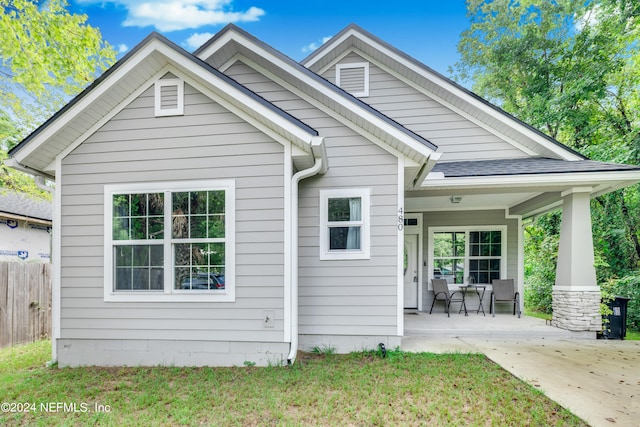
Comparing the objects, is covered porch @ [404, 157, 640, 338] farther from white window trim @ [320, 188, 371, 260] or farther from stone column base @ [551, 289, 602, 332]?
white window trim @ [320, 188, 371, 260]

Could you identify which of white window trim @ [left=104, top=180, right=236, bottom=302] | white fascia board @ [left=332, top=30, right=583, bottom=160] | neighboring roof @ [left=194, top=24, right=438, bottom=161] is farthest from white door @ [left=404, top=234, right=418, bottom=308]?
white window trim @ [left=104, top=180, right=236, bottom=302]

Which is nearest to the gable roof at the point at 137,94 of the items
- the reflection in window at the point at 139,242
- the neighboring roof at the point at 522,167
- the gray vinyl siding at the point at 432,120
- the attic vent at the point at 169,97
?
the attic vent at the point at 169,97

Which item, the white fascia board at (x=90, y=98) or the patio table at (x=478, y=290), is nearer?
the white fascia board at (x=90, y=98)

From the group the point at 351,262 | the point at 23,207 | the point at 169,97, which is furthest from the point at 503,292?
the point at 23,207

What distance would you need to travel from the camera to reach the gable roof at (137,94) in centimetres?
412

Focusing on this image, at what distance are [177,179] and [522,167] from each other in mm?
5990

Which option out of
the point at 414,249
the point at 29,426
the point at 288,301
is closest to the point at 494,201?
the point at 414,249

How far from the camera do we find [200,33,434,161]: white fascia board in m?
4.64

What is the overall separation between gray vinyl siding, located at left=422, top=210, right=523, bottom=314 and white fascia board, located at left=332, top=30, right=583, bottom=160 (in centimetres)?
185

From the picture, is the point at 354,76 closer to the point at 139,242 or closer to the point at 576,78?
the point at 139,242

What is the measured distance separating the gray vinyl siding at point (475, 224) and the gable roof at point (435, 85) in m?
1.77

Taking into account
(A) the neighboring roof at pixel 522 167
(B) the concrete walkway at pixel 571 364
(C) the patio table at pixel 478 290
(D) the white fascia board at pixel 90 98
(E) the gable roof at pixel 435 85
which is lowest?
(B) the concrete walkway at pixel 571 364

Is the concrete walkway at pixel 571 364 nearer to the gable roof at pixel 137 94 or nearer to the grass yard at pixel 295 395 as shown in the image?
the grass yard at pixel 295 395

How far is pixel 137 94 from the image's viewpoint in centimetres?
450
